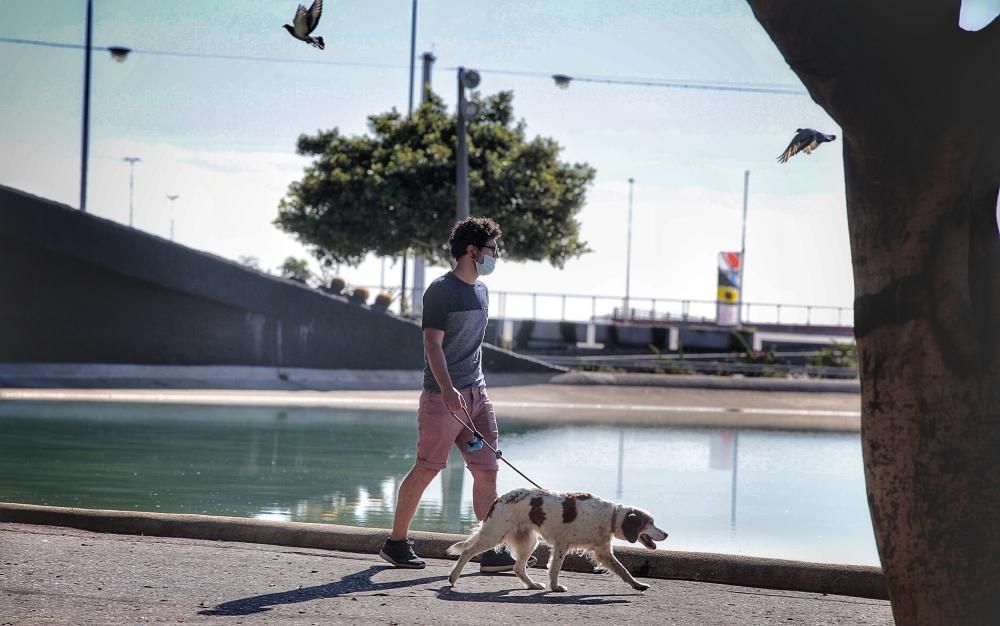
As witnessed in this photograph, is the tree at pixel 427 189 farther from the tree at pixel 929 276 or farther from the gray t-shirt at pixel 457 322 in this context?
the tree at pixel 929 276

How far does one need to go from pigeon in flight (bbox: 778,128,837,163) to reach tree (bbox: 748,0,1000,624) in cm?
91

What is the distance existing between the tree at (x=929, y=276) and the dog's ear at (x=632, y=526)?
2.28m

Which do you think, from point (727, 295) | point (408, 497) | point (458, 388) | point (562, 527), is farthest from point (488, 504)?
point (727, 295)

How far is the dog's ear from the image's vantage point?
6.37 m

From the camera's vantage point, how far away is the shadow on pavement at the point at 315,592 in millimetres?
5656

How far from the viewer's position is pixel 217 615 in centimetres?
550

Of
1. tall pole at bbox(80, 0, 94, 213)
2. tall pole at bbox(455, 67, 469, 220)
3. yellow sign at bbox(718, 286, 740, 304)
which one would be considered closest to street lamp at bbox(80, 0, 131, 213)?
tall pole at bbox(80, 0, 94, 213)

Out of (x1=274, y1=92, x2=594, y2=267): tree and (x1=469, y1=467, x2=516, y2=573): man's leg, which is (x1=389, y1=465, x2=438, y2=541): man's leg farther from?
(x1=274, y1=92, x2=594, y2=267): tree

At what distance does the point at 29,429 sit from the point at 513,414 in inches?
320

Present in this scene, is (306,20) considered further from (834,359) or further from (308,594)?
(834,359)

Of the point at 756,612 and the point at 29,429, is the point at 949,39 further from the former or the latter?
the point at 29,429

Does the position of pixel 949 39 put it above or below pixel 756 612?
above

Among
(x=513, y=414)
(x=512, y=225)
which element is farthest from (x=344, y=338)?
(x=512, y=225)

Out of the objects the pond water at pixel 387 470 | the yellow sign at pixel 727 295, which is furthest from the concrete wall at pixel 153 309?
the yellow sign at pixel 727 295
